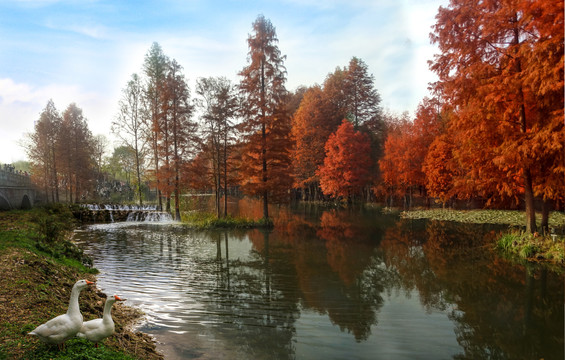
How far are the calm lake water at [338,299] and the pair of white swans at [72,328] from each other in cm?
152

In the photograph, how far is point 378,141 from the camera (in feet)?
152

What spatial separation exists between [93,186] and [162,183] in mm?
23119

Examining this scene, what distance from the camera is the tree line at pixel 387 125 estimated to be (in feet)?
39.7

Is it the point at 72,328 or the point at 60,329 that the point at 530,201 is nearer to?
the point at 72,328

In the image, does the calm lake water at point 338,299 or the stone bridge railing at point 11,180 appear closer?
the calm lake water at point 338,299

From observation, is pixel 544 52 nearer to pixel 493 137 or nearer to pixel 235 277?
pixel 493 137

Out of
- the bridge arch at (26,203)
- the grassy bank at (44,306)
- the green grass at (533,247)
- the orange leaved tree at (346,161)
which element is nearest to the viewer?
the grassy bank at (44,306)

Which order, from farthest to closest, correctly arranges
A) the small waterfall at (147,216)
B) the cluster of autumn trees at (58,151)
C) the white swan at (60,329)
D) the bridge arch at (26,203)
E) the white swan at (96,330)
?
the cluster of autumn trees at (58,151) < the small waterfall at (147,216) < the bridge arch at (26,203) < the white swan at (96,330) < the white swan at (60,329)

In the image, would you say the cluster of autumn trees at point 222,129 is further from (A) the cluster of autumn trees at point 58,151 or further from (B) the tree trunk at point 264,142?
(A) the cluster of autumn trees at point 58,151

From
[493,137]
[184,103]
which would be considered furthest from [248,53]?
[493,137]

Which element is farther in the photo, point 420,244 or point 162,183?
point 162,183

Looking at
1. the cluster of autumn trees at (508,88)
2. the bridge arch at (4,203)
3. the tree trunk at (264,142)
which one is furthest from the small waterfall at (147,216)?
the cluster of autumn trees at (508,88)

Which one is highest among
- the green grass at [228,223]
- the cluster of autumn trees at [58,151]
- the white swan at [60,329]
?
the cluster of autumn trees at [58,151]

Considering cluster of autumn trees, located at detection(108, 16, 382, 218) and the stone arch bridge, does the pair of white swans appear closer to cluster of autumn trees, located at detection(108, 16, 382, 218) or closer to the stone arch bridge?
cluster of autumn trees, located at detection(108, 16, 382, 218)
